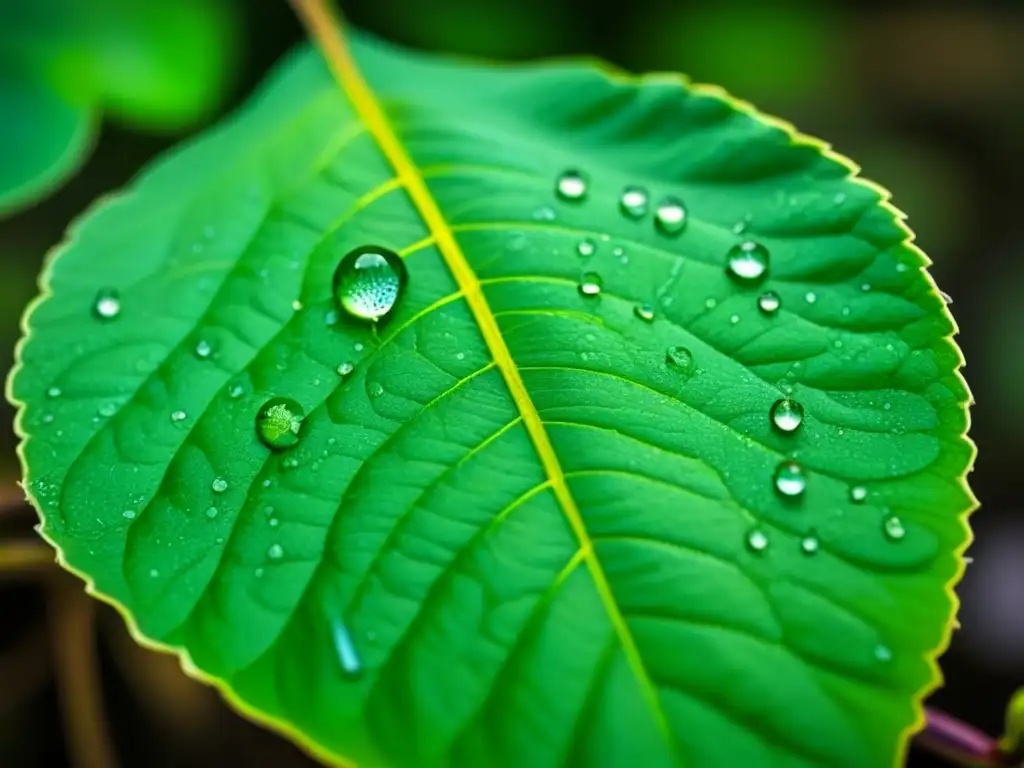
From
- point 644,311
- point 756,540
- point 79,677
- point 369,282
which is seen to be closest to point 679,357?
point 644,311

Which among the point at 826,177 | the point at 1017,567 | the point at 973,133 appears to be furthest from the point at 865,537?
the point at 973,133

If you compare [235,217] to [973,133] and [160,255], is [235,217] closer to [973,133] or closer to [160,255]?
[160,255]

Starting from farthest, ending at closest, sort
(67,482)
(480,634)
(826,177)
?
(826,177) → (67,482) → (480,634)

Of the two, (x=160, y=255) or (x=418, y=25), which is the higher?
(x=418, y=25)

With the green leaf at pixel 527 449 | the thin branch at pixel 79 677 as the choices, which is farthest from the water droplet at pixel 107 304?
the thin branch at pixel 79 677

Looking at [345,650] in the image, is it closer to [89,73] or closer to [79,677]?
[79,677]

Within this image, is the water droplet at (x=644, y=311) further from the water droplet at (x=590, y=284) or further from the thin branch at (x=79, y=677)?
the thin branch at (x=79, y=677)

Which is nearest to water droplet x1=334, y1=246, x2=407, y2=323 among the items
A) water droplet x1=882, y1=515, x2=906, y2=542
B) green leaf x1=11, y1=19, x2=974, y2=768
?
green leaf x1=11, y1=19, x2=974, y2=768
